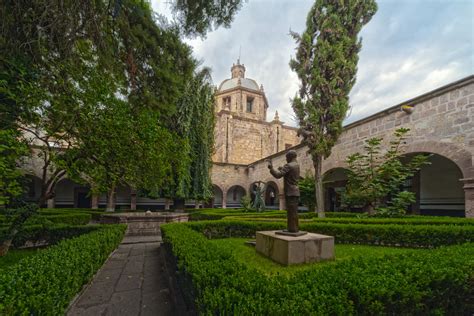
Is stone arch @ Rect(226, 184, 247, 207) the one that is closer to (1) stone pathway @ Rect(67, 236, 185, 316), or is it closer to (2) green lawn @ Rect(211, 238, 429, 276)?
(2) green lawn @ Rect(211, 238, 429, 276)

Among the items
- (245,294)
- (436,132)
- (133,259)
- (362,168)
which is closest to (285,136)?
(362,168)

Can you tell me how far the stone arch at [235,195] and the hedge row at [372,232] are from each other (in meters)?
15.9

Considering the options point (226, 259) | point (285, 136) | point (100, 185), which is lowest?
point (226, 259)

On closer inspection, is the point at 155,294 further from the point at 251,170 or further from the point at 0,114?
the point at 251,170

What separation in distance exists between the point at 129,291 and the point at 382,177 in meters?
9.31

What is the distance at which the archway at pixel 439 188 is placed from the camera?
1035 centimetres

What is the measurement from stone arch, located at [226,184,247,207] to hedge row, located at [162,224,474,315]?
20736 millimetres

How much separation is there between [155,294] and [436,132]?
381 inches

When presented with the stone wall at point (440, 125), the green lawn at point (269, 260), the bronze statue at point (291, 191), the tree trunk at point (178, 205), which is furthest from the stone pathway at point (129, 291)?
the stone wall at point (440, 125)

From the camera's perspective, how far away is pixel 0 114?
378 centimetres

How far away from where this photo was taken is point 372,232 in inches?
234

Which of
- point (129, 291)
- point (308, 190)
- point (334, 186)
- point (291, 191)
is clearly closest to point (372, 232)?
point (291, 191)

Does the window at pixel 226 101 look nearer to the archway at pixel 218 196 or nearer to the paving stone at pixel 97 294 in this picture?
the archway at pixel 218 196

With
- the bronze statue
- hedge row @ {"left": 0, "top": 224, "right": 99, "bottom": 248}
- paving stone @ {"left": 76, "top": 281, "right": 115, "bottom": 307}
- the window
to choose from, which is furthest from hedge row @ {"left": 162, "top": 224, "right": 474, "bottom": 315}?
the window
